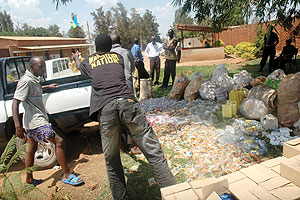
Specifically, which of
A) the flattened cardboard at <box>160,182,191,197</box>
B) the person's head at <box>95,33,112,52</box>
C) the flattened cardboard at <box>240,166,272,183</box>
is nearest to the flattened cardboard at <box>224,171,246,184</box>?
the flattened cardboard at <box>240,166,272,183</box>

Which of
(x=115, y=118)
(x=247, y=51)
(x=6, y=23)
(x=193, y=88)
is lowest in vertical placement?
(x=193, y=88)

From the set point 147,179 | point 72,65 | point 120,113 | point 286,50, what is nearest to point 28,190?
point 120,113

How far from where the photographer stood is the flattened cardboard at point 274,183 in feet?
5.44

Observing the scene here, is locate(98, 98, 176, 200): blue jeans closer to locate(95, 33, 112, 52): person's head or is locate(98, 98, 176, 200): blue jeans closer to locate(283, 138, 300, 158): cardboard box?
locate(95, 33, 112, 52): person's head

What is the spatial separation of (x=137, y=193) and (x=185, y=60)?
13.9m

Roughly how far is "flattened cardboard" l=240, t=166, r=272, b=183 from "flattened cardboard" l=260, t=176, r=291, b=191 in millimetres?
42

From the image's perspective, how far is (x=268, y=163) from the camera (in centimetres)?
200

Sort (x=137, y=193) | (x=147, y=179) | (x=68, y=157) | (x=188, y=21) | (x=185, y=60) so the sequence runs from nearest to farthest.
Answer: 1. (x=137, y=193)
2. (x=147, y=179)
3. (x=68, y=157)
4. (x=185, y=60)
5. (x=188, y=21)

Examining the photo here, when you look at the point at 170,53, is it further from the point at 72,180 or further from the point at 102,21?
the point at 102,21

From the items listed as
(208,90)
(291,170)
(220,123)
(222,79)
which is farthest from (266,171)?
(222,79)

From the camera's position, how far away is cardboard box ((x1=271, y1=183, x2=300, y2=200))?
4.98 ft

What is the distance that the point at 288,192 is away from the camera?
1573mm

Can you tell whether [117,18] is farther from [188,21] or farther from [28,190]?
[28,190]

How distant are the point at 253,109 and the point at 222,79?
1.57 meters
